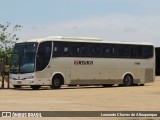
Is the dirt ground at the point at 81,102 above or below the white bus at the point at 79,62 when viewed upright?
below

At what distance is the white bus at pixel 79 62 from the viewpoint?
104 ft

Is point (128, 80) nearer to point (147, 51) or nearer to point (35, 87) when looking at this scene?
point (147, 51)

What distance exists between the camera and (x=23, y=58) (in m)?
32.1

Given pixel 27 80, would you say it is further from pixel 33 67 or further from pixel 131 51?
pixel 131 51

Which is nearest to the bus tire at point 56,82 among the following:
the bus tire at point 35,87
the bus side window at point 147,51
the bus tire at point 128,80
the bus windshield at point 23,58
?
the bus tire at point 35,87

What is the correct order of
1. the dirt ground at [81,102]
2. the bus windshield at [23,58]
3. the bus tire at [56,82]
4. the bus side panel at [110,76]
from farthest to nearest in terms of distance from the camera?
1. the bus side panel at [110,76]
2. the bus tire at [56,82]
3. the bus windshield at [23,58]
4. the dirt ground at [81,102]

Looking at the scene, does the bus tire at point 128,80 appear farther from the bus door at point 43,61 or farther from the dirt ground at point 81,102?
the dirt ground at point 81,102

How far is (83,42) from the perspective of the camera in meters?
33.7

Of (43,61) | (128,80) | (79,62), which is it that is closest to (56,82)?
(43,61)

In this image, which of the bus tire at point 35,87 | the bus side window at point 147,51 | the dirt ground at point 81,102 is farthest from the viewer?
the bus side window at point 147,51

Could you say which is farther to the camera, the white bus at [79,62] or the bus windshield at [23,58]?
the white bus at [79,62]

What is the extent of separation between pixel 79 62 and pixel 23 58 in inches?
139

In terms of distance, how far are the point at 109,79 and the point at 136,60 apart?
8.12 ft

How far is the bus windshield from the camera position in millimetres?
31591
